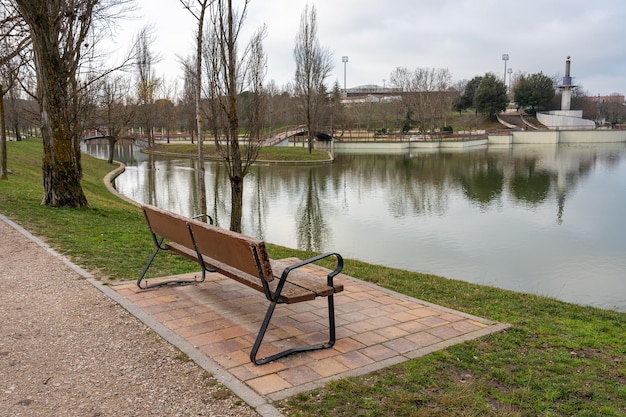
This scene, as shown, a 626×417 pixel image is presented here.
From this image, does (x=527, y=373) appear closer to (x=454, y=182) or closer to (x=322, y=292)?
(x=322, y=292)

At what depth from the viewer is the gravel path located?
306cm

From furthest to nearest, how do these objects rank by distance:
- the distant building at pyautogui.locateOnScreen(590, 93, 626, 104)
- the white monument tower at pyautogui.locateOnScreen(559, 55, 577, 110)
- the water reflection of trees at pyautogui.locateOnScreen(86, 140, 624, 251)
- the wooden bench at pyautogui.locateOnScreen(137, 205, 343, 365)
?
the distant building at pyautogui.locateOnScreen(590, 93, 626, 104)
the white monument tower at pyautogui.locateOnScreen(559, 55, 577, 110)
the water reflection of trees at pyautogui.locateOnScreen(86, 140, 624, 251)
the wooden bench at pyautogui.locateOnScreen(137, 205, 343, 365)

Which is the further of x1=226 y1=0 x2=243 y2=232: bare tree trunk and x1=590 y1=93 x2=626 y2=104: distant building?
x1=590 y1=93 x2=626 y2=104: distant building

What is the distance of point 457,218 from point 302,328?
12.5 metres

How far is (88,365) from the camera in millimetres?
3609

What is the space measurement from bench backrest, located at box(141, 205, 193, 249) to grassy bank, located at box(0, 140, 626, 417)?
0.76 meters

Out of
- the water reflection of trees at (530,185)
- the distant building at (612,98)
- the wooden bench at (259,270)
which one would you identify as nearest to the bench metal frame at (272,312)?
the wooden bench at (259,270)

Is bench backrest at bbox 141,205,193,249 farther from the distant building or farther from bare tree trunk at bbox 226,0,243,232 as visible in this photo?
the distant building

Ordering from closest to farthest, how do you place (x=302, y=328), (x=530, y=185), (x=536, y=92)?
(x=302, y=328), (x=530, y=185), (x=536, y=92)

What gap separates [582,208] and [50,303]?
1739cm

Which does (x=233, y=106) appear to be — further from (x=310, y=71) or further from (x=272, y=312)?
(x=310, y=71)

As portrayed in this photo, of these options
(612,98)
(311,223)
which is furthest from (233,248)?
(612,98)

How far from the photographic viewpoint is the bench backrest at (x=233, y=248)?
379cm

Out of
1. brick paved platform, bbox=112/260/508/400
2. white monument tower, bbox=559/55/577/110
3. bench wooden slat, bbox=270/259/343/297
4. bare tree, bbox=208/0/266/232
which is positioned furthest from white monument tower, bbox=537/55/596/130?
bench wooden slat, bbox=270/259/343/297
